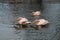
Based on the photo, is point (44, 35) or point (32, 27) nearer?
point (44, 35)

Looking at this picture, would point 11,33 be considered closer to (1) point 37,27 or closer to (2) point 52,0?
(1) point 37,27

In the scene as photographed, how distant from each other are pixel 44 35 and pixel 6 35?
62cm

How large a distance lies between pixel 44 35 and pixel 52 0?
5.13 meters

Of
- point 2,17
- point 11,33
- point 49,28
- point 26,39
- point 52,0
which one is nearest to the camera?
point 26,39

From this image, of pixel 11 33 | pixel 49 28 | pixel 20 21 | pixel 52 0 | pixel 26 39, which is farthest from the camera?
pixel 52 0

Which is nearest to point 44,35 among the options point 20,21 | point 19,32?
point 19,32

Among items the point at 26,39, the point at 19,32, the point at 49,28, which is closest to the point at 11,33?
the point at 19,32

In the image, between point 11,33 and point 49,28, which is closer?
point 11,33

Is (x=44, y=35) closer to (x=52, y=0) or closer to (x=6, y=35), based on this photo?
(x=6, y=35)

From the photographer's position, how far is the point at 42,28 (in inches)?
175

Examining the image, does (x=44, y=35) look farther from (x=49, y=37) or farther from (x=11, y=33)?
(x=11, y=33)

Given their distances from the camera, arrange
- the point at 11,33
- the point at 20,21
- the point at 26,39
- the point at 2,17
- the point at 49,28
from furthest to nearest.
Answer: the point at 2,17 → the point at 20,21 → the point at 49,28 → the point at 11,33 → the point at 26,39

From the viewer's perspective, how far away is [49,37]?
3.84 m

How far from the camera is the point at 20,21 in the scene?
15.5ft
